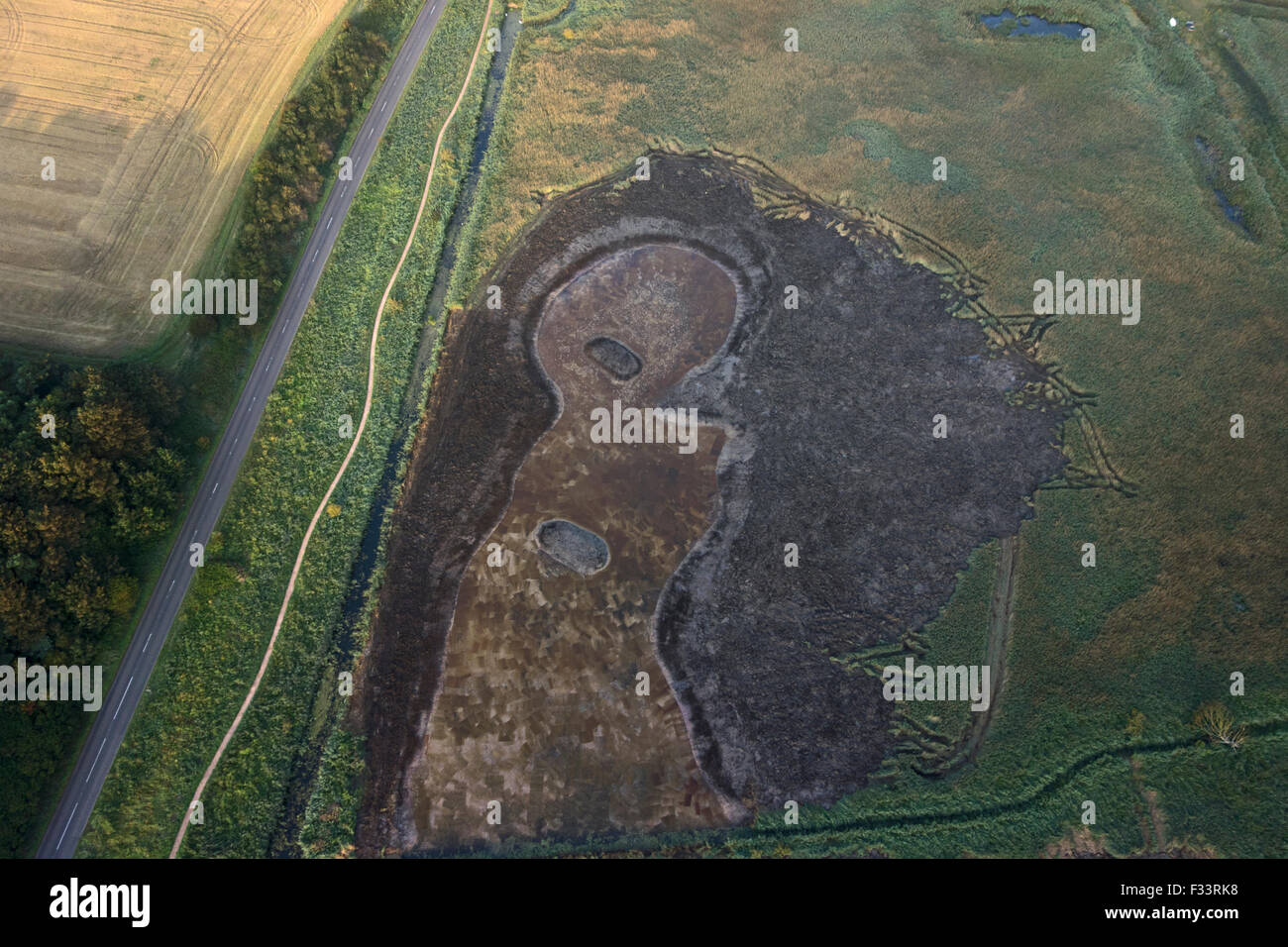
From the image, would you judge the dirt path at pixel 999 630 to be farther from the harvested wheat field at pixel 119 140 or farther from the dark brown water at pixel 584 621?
the harvested wheat field at pixel 119 140

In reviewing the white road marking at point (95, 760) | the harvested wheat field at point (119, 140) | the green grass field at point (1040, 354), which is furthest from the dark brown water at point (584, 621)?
the harvested wheat field at point (119, 140)

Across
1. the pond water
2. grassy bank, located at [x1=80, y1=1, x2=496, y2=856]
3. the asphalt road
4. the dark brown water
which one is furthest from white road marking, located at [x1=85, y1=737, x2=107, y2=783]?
the pond water

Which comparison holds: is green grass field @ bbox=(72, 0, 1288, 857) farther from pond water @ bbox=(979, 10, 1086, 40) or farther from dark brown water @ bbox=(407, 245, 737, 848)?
dark brown water @ bbox=(407, 245, 737, 848)

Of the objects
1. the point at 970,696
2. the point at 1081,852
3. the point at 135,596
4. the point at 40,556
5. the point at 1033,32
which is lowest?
the point at 1081,852

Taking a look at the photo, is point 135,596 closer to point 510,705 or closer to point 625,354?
point 510,705

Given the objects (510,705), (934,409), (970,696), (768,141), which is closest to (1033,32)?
(768,141)

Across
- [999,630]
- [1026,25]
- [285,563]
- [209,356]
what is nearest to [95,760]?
[285,563]
